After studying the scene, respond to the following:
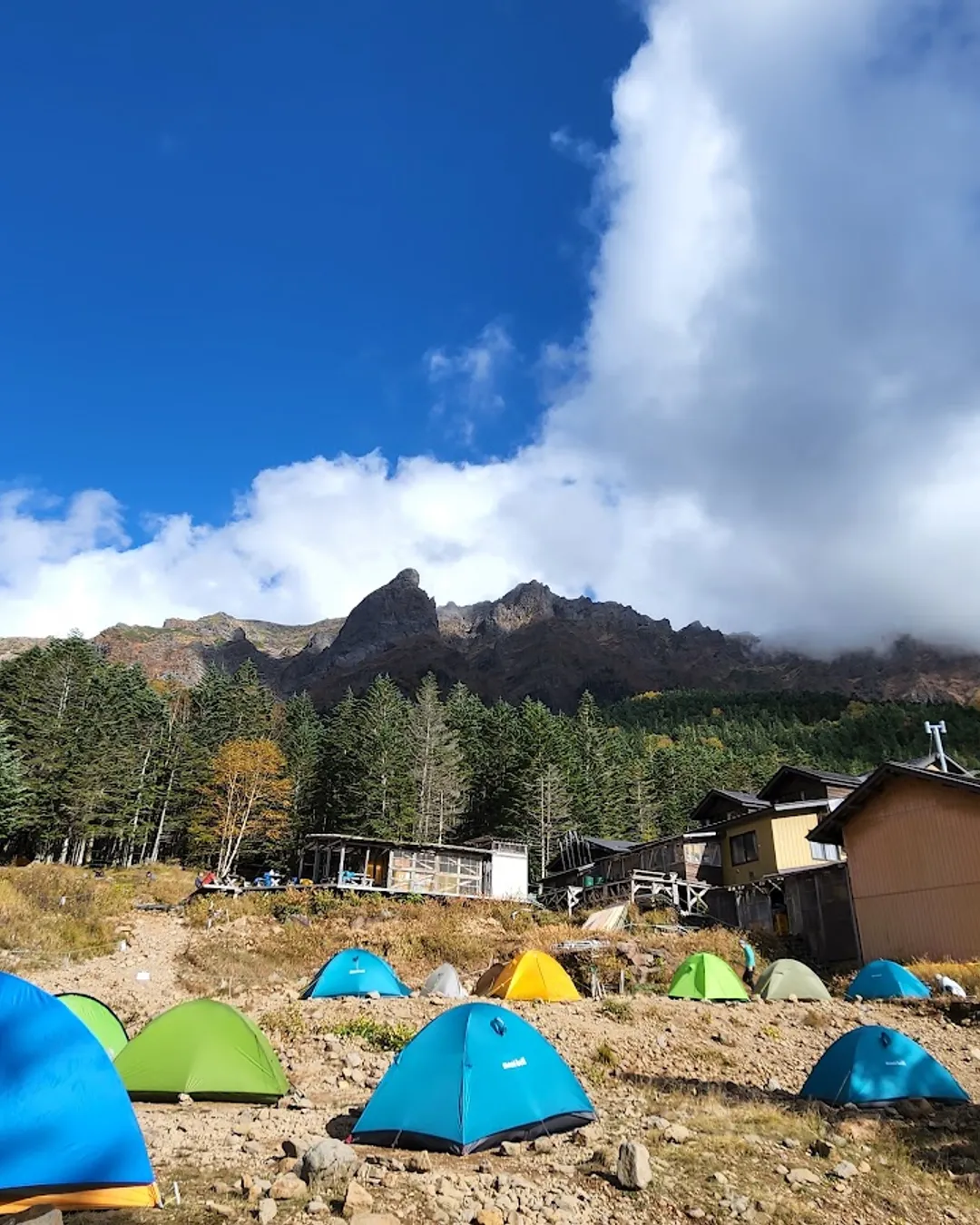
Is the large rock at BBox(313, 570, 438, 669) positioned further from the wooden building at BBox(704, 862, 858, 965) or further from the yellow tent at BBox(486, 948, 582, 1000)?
the yellow tent at BBox(486, 948, 582, 1000)

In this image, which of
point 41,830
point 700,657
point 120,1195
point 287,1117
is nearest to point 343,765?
point 41,830

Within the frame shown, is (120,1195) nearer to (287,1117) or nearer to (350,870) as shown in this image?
(287,1117)

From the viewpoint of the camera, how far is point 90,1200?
6223 millimetres

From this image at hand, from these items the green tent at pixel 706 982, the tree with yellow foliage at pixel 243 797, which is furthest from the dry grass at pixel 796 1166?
the tree with yellow foliage at pixel 243 797

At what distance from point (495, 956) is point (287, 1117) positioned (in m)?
22.6

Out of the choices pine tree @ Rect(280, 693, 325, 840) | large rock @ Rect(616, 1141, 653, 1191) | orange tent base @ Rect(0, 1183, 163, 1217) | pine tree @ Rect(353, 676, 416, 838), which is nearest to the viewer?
orange tent base @ Rect(0, 1183, 163, 1217)

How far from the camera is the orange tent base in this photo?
5914 mm

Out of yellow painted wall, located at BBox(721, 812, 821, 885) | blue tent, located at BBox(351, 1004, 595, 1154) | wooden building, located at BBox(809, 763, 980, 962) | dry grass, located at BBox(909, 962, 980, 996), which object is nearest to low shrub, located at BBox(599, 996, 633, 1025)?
dry grass, located at BBox(909, 962, 980, 996)

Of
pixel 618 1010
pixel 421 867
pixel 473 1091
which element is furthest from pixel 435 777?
pixel 473 1091

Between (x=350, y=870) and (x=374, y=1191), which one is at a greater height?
(x=350, y=870)

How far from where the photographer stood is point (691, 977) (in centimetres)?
2069

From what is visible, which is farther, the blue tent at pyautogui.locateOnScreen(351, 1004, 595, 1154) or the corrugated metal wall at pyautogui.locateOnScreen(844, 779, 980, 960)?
the corrugated metal wall at pyautogui.locateOnScreen(844, 779, 980, 960)

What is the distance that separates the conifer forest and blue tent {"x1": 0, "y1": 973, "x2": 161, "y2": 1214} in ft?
124

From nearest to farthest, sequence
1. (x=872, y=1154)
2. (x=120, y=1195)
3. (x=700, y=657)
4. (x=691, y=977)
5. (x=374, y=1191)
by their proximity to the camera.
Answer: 1. (x=120, y=1195)
2. (x=374, y=1191)
3. (x=872, y=1154)
4. (x=691, y=977)
5. (x=700, y=657)
